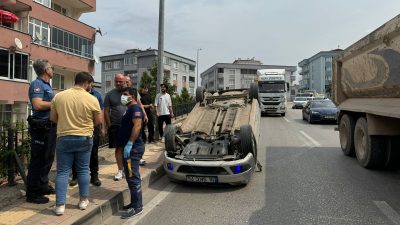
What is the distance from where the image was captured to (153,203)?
19.9 ft

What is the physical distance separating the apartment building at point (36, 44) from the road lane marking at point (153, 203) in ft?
65.9

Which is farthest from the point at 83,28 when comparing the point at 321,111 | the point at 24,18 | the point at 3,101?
the point at 321,111

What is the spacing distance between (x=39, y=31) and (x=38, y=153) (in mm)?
26472

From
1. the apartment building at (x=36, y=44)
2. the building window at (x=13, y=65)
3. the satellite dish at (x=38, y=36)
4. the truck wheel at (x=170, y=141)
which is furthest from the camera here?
the satellite dish at (x=38, y=36)

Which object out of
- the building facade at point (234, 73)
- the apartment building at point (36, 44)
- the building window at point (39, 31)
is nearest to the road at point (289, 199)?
the apartment building at point (36, 44)

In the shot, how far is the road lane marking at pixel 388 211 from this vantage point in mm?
5078

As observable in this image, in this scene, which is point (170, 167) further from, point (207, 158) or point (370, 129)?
point (370, 129)

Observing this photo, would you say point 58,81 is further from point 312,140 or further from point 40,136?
point 40,136

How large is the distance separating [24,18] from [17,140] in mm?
24341

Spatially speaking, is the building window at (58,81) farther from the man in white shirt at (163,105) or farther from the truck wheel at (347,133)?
the truck wheel at (347,133)

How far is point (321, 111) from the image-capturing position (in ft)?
66.4

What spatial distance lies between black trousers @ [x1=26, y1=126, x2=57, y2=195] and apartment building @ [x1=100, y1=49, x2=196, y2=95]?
233 feet

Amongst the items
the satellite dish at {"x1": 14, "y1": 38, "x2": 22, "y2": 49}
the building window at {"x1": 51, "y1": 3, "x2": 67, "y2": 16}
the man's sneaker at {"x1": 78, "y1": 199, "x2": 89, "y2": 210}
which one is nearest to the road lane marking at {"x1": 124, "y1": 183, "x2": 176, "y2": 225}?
the man's sneaker at {"x1": 78, "y1": 199, "x2": 89, "y2": 210}

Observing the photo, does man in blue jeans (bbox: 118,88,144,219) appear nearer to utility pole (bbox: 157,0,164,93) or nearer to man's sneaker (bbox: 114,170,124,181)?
man's sneaker (bbox: 114,170,124,181)
